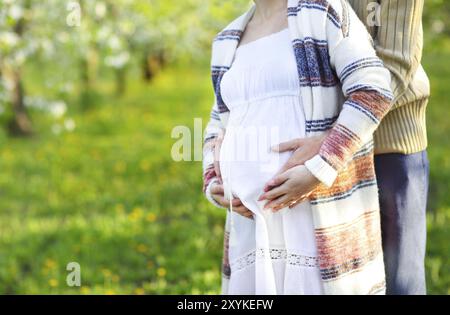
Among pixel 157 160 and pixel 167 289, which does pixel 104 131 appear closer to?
pixel 157 160

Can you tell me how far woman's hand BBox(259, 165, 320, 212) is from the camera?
1904 millimetres

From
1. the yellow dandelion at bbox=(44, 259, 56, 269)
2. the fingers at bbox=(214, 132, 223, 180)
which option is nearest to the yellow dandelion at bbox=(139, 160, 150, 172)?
the yellow dandelion at bbox=(44, 259, 56, 269)

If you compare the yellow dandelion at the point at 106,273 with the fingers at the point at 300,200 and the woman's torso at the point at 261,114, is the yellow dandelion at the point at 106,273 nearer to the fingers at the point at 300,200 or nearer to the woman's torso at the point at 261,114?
the woman's torso at the point at 261,114

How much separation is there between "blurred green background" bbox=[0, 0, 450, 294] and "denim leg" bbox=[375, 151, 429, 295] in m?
1.64

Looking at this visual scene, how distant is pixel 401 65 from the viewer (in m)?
2.08

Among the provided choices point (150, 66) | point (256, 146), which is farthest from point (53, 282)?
point (150, 66)

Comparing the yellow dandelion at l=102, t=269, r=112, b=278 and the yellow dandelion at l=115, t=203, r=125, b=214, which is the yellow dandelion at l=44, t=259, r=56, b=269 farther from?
the yellow dandelion at l=115, t=203, r=125, b=214

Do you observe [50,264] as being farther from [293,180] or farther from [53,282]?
[293,180]

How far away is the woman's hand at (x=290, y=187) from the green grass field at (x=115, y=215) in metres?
1.86

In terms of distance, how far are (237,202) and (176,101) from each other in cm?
1248

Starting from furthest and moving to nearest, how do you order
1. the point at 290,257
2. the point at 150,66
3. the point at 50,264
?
1. the point at 150,66
2. the point at 50,264
3. the point at 290,257

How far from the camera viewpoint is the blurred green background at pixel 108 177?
4.56 metres

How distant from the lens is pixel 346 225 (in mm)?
1993

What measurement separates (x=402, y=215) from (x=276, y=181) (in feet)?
1.95
